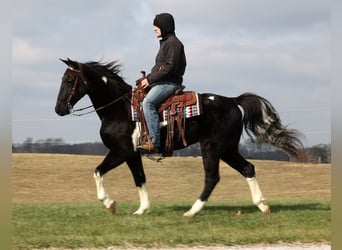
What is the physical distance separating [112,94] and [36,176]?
9.30 meters

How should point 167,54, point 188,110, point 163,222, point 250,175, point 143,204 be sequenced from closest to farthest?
point 163,222
point 167,54
point 188,110
point 143,204
point 250,175

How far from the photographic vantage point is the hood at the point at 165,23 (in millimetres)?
7664

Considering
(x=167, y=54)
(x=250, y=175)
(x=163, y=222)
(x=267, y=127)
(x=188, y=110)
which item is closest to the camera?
(x=163, y=222)

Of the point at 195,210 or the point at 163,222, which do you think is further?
the point at 195,210

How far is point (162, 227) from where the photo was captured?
257 inches

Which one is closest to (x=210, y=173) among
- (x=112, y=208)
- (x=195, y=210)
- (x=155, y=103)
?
(x=195, y=210)

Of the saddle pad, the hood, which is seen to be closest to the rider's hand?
the saddle pad

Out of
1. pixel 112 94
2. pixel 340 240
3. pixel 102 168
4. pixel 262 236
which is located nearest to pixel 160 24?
pixel 112 94

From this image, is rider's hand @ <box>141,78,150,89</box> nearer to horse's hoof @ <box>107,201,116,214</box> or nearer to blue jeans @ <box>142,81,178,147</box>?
blue jeans @ <box>142,81,178,147</box>

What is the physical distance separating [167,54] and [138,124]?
1204 mm

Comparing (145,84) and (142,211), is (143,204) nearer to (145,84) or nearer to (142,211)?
(142,211)

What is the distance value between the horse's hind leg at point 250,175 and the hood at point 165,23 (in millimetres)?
2328

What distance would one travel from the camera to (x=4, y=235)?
3.36 meters

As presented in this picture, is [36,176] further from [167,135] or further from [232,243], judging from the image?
[232,243]
